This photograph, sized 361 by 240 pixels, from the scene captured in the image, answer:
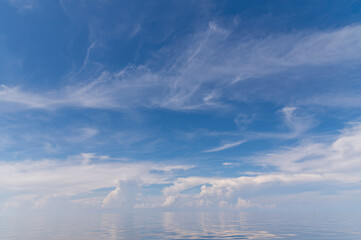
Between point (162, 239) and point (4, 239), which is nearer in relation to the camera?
point (162, 239)

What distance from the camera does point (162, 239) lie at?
7175cm

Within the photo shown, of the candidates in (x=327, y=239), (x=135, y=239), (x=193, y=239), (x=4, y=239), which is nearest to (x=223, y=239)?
(x=193, y=239)

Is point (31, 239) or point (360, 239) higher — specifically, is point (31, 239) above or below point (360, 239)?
above

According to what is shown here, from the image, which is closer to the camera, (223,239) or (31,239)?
(223,239)

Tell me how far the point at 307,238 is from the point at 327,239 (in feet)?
20.1

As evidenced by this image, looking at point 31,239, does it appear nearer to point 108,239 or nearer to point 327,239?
point 108,239

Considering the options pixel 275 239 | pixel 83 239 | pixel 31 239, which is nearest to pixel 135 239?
pixel 83 239

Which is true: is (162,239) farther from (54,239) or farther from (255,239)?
(54,239)

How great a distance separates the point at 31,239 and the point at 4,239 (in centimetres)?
1345

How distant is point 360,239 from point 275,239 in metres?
28.7

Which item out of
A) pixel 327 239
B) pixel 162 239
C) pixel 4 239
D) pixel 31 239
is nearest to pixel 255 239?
pixel 327 239

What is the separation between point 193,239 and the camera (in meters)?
71.2

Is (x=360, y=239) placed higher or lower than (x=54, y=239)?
lower

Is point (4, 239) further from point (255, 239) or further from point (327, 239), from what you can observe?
point (327, 239)
